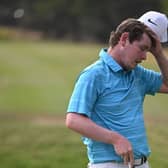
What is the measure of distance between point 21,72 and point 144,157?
1196 inches

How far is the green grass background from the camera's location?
11.0 metres

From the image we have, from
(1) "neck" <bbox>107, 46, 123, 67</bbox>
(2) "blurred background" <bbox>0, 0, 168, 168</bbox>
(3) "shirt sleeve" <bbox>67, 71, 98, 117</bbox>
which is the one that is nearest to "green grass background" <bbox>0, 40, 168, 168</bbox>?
(2) "blurred background" <bbox>0, 0, 168, 168</bbox>

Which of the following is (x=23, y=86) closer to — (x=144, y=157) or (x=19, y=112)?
(x=19, y=112)

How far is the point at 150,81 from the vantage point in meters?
4.86

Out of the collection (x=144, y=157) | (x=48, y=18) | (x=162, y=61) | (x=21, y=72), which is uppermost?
(x=162, y=61)

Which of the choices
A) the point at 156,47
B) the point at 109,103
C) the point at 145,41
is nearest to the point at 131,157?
the point at 109,103

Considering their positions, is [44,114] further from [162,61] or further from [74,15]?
[74,15]

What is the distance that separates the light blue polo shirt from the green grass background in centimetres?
519

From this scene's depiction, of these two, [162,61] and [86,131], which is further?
[162,61]

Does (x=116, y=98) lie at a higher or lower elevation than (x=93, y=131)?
higher

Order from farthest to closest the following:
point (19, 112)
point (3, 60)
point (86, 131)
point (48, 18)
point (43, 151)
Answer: point (48, 18), point (3, 60), point (19, 112), point (43, 151), point (86, 131)

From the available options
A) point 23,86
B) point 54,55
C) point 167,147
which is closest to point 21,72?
point 23,86

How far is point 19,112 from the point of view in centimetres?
1908

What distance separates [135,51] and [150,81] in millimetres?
538
